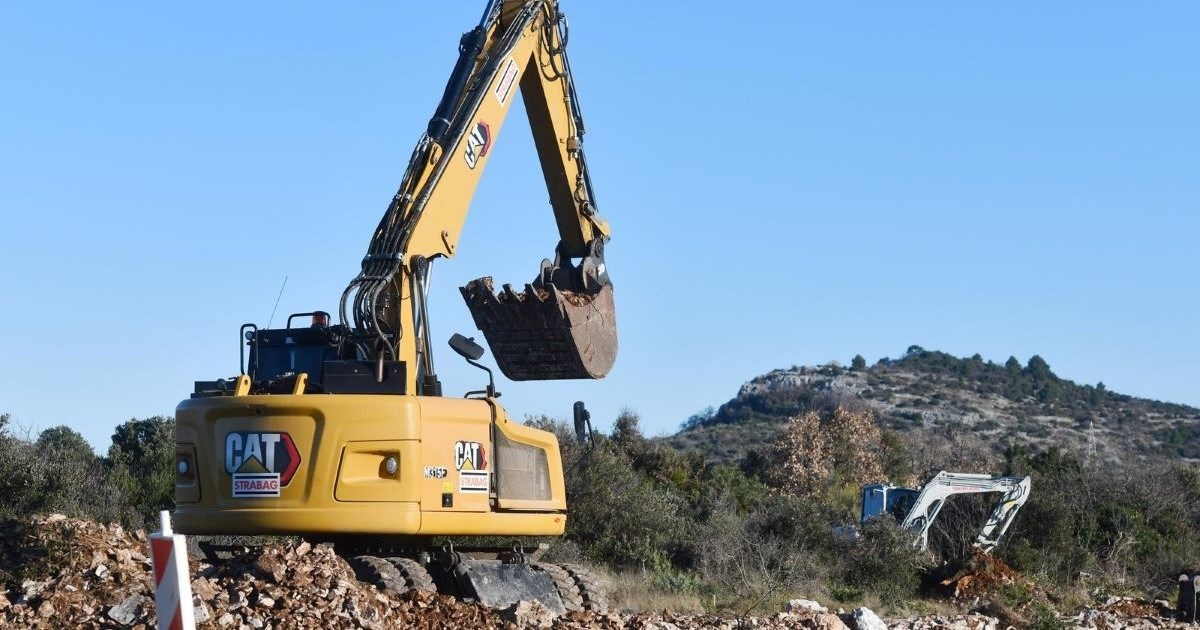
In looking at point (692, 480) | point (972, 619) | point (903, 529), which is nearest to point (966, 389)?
point (692, 480)

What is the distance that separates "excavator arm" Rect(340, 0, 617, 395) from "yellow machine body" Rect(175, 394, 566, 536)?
23.2 inches

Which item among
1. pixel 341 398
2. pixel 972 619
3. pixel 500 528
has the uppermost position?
pixel 341 398

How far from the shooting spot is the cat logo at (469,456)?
37.2 feet

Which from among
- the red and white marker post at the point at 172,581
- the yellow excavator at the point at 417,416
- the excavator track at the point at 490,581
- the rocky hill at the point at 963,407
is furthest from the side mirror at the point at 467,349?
the rocky hill at the point at 963,407

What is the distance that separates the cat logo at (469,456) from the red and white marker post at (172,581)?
477 centimetres

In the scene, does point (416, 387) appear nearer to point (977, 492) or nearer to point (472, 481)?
point (472, 481)

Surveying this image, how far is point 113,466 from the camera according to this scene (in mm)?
22984

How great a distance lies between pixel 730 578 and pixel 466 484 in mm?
10181

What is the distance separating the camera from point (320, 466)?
10.7m

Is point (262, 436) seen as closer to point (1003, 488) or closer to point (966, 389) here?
point (1003, 488)

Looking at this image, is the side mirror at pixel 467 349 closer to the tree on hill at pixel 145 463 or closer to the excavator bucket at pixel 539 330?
the excavator bucket at pixel 539 330

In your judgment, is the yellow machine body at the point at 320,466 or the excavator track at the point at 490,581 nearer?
the yellow machine body at the point at 320,466

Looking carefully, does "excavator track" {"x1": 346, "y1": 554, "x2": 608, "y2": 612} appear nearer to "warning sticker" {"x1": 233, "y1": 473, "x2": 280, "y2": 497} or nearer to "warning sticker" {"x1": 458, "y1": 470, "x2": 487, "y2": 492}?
"warning sticker" {"x1": 458, "y1": 470, "x2": 487, "y2": 492}

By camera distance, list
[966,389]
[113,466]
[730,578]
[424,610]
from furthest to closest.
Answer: [966,389] < [113,466] < [730,578] < [424,610]
